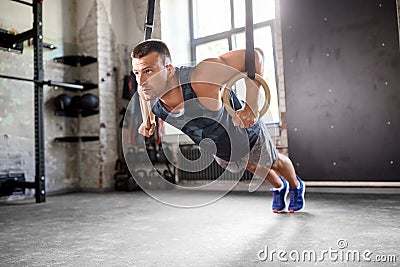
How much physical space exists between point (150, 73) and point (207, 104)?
36 centimetres

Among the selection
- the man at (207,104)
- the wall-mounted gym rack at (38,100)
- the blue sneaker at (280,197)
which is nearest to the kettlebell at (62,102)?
the wall-mounted gym rack at (38,100)

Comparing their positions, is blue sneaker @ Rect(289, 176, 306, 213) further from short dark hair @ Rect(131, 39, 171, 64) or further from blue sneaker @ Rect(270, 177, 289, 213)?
short dark hair @ Rect(131, 39, 171, 64)

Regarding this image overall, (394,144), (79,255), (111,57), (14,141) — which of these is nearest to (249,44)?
(79,255)

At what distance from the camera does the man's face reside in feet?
5.55

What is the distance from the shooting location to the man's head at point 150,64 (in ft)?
5.55

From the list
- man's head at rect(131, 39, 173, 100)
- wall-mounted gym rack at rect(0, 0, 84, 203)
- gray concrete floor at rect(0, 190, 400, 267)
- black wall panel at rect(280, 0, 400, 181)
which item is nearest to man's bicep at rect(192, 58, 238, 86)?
man's head at rect(131, 39, 173, 100)

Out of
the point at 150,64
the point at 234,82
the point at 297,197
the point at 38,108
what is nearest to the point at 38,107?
the point at 38,108

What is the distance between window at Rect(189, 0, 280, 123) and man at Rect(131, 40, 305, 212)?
283 cm

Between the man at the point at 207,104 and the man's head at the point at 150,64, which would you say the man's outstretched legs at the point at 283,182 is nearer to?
the man at the point at 207,104

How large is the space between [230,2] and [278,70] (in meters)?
1.72

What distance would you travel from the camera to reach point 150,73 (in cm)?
170

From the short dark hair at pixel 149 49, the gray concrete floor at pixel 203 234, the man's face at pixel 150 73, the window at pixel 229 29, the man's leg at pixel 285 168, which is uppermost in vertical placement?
the window at pixel 229 29

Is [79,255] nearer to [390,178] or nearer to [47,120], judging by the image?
[390,178]

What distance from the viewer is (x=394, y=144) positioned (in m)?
4.02
